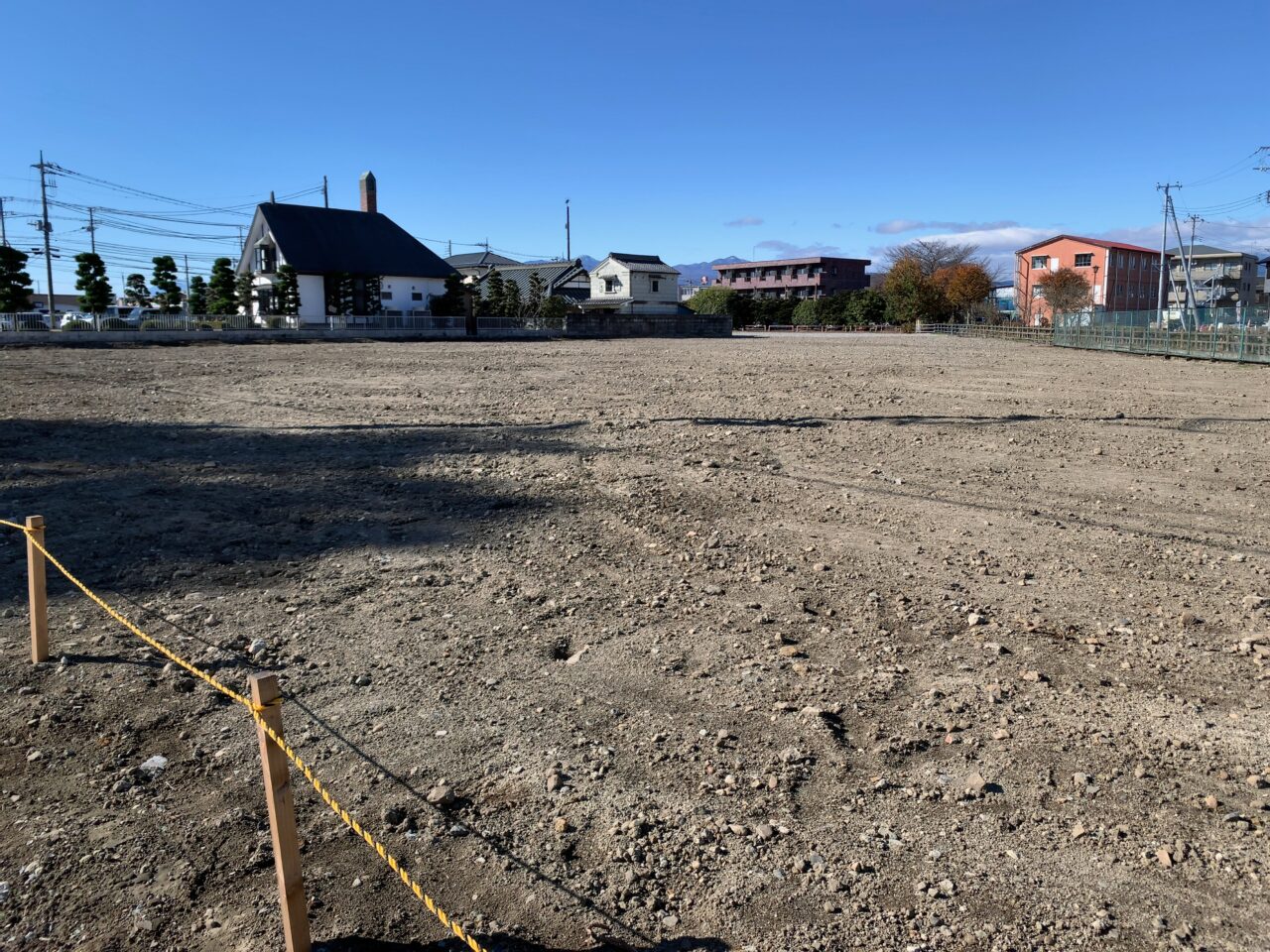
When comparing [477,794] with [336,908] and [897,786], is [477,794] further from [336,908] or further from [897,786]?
[897,786]

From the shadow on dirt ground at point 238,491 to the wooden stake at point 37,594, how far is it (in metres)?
1.02

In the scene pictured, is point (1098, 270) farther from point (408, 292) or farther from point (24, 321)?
point (24, 321)

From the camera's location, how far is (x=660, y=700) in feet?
13.1

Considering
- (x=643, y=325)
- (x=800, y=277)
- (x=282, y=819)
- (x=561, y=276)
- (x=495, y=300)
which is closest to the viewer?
(x=282, y=819)

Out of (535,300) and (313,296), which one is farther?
(535,300)

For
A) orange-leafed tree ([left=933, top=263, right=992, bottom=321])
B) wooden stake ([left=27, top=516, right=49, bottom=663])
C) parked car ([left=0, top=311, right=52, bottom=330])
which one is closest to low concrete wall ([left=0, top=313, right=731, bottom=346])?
parked car ([left=0, top=311, right=52, bottom=330])

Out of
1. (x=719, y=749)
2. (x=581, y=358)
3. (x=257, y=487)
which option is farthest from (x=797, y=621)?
(x=581, y=358)

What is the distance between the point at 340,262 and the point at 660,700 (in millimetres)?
53930

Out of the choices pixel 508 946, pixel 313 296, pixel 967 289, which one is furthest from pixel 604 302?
pixel 508 946

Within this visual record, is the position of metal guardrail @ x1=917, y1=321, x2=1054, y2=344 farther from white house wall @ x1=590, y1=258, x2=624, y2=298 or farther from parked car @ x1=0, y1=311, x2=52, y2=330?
parked car @ x1=0, y1=311, x2=52, y2=330

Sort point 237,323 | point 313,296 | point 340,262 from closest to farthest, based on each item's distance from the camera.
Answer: point 237,323 < point 313,296 < point 340,262

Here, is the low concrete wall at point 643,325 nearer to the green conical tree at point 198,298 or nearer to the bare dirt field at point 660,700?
the green conical tree at point 198,298

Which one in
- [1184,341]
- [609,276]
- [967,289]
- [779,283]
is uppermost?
[779,283]

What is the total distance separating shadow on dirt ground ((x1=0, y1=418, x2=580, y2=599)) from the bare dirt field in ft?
0.18
